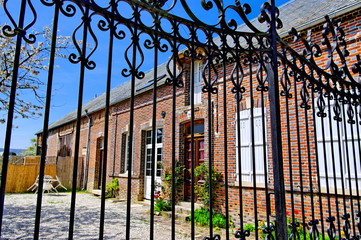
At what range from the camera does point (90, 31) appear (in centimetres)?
139

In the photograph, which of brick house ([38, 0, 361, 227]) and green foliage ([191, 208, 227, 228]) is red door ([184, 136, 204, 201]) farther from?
green foliage ([191, 208, 227, 228])

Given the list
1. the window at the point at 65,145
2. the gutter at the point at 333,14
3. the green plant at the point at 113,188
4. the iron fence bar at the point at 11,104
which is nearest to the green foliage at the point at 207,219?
the gutter at the point at 333,14

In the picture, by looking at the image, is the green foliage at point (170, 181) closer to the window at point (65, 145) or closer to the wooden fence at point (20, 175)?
the wooden fence at point (20, 175)

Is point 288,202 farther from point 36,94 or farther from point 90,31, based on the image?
point 36,94

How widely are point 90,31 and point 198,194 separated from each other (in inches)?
278

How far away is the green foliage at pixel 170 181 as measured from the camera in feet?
29.4

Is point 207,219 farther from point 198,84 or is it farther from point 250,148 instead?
point 198,84

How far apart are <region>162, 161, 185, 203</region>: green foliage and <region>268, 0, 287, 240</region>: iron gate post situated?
7.19 meters

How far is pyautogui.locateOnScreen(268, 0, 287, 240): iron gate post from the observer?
6.00ft

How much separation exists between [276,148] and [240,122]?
483cm

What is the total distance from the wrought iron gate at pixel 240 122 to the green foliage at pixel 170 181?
0.07m

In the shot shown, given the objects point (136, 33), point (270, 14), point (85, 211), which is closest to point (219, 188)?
point (85, 211)

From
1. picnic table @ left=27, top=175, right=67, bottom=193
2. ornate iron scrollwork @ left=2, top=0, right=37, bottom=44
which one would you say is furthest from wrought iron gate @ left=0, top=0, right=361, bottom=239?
picnic table @ left=27, top=175, right=67, bottom=193

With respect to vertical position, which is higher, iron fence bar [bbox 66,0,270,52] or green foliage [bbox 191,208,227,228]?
iron fence bar [bbox 66,0,270,52]
